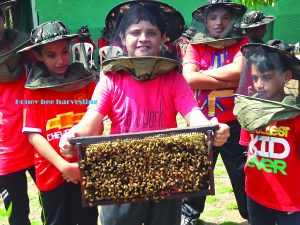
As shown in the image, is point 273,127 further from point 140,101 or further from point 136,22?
point 136,22

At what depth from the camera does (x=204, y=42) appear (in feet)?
11.2

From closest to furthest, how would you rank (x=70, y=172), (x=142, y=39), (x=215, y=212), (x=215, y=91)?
1. (x=142, y=39)
2. (x=70, y=172)
3. (x=215, y=91)
4. (x=215, y=212)

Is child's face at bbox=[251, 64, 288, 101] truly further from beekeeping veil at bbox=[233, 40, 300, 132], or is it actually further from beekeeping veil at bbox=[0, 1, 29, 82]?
beekeeping veil at bbox=[0, 1, 29, 82]

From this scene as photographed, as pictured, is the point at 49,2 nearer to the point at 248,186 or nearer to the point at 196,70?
the point at 196,70

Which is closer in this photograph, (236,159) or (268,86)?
(268,86)

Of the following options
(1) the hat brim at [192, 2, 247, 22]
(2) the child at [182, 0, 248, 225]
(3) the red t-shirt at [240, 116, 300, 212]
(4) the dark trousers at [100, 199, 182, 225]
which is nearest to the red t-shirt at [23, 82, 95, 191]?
(4) the dark trousers at [100, 199, 182, 225]

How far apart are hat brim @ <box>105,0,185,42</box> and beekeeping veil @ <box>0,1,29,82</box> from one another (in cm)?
83

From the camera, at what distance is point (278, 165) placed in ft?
8.32

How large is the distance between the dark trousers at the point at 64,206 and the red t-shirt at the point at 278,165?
136cm

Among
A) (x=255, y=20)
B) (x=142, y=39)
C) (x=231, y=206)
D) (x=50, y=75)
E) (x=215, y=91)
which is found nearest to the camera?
(x=142, y=39)

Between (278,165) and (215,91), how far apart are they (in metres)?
1.09

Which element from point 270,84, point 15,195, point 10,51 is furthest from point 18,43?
point 270,84

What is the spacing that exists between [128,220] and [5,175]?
125cm

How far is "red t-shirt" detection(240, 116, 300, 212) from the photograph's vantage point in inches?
97.6
